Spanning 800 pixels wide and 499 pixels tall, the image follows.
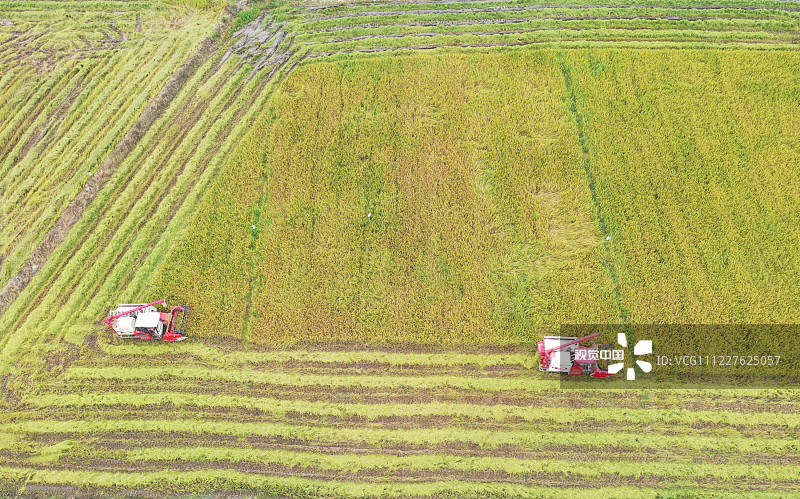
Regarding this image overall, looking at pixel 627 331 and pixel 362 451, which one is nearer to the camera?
pixel 362 451

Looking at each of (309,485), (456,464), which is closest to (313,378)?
(309,485)

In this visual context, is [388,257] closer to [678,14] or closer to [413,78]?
[413,78]

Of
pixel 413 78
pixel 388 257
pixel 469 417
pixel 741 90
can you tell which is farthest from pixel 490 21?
pixel 469 417

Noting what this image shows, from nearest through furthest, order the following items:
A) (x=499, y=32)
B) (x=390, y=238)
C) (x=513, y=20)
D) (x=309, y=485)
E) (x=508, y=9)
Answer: (x=309, y=485), (x=390, y=238), (x=499, y=32), (x=513, y=20), (x=508, y=9)

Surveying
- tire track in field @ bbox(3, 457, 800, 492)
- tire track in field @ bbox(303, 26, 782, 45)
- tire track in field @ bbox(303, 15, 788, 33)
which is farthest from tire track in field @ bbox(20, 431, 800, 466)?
tire track in field @ bbox(303, 15, 788, 33)
